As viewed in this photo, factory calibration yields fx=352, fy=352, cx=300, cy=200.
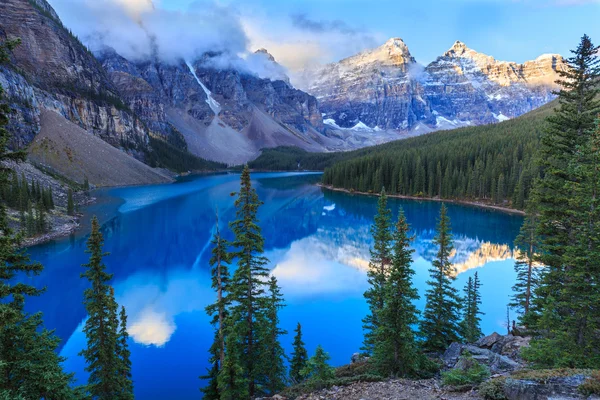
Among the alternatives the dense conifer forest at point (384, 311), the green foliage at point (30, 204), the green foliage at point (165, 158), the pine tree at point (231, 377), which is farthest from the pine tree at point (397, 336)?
the green foliage at point (165, 158)

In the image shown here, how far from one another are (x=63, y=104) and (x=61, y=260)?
115687 mm

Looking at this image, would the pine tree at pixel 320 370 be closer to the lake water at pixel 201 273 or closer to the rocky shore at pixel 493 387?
the rocky shore at pixel 493 387

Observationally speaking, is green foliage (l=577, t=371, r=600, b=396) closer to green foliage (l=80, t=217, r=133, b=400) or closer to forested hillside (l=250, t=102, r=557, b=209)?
green foliage (l=80, t=217, r=133, b=400)

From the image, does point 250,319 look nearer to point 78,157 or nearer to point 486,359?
point 486,359

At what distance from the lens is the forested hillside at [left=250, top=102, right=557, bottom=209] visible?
7794 centimetres

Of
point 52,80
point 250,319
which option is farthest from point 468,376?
point 52,80

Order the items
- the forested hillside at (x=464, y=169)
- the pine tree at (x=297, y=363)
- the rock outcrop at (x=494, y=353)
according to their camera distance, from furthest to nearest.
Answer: the forested hillside at (x=464, y=169) → the pine tree at (x=297, y=363) → the rock outcrop at (x=494, y=353)

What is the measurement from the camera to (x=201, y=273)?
36.9 metres

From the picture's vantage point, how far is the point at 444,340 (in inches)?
682

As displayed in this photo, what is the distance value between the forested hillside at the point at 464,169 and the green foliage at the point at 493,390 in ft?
233

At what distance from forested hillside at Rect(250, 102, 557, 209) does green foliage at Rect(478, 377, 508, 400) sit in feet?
233

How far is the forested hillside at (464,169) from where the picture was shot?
77938mm

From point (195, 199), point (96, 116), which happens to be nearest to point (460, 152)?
point (195, 199)

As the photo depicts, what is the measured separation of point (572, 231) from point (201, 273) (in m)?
32.2
